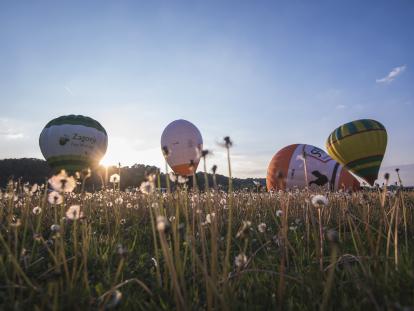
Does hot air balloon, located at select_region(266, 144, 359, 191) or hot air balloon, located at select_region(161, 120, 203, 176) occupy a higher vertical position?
hot air balloon, located at select_region(161, 120, 203, 176)

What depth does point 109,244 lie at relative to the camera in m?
4.34

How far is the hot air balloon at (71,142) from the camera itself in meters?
26.5

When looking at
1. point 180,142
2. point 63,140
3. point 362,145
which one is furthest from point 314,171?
point 63,140

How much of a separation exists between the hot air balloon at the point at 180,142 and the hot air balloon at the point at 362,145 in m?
11.3

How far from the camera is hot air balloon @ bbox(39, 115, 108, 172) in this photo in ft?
86.9

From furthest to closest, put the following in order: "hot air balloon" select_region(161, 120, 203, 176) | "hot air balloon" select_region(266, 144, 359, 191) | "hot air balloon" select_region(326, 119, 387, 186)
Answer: "hot air balloon" select_region(161, 120, 203, 176)
"hot air balloon" select_region(326, 119, 387, 186)
"hot air balloon" select_region(266, 144, 359, 191)

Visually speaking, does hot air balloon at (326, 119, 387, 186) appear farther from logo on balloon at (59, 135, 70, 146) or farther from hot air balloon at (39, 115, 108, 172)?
logo on balloon at (59, 135, 70, 146)

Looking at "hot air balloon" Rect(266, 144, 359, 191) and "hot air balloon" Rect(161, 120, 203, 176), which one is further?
"hot air balloon" Rect(161, 120, 203, 176)

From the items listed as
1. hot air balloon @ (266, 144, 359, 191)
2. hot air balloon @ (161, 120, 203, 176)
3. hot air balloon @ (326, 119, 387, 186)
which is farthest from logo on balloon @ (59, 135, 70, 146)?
hot air balloon @ (326, 119, 387, 186)

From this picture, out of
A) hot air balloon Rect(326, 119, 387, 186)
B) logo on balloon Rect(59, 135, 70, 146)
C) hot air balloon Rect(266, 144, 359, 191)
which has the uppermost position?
logo on balloon Rect(59, 135, 70, 146)

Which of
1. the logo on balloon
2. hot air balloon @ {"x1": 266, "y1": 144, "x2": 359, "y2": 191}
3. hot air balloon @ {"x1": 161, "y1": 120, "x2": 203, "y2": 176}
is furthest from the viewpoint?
the logo on balloon

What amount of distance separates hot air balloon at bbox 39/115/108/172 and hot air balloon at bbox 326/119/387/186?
20568 mm

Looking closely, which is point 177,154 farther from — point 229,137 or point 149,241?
point 229,137

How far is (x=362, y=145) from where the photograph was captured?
71.9 ft
